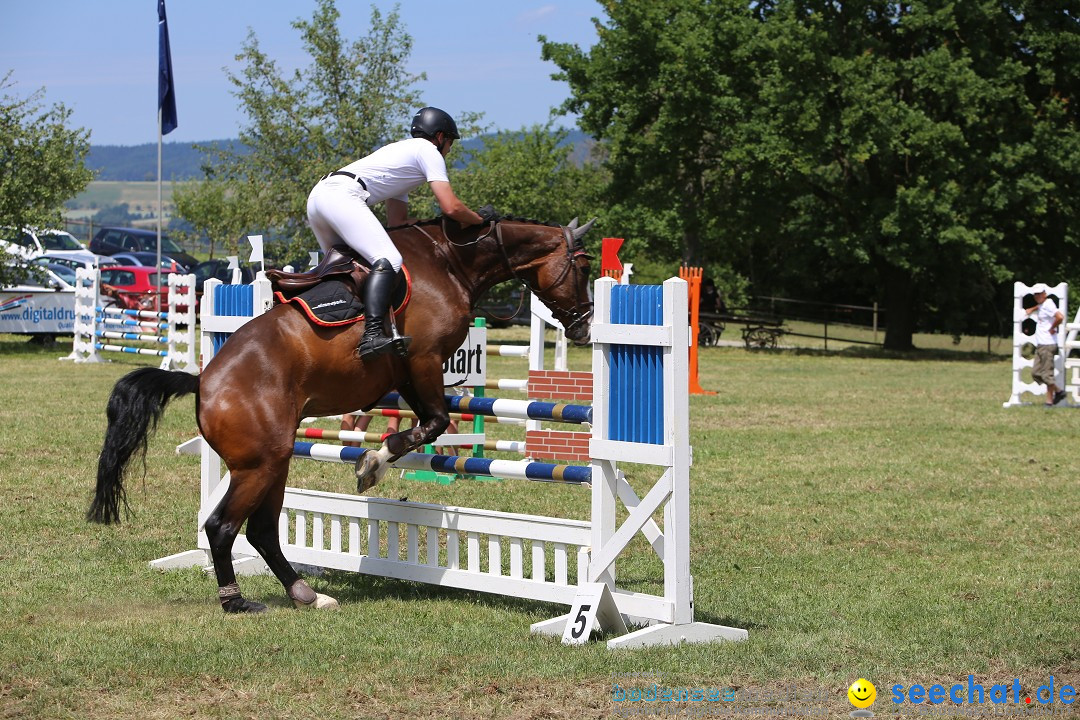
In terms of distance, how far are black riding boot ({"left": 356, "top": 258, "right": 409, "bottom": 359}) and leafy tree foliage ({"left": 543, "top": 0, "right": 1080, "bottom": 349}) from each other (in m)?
23.9

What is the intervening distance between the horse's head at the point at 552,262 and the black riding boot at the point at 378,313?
68 centimetres

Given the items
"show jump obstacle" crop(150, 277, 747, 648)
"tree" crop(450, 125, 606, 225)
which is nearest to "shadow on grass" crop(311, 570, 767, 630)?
"show jump obstacle" crop(150, 277, 747, 648)

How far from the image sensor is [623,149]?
31375mm

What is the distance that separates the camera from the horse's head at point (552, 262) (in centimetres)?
605

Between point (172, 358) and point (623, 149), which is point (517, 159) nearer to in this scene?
point (623, 149)

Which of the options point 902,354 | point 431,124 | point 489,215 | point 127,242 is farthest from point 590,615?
point 127,242

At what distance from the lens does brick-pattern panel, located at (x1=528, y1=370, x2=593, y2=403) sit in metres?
10.0

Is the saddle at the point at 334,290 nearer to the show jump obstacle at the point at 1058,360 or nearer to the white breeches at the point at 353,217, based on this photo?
the white breeches at the point at 353,217

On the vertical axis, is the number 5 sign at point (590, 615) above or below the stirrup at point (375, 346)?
below

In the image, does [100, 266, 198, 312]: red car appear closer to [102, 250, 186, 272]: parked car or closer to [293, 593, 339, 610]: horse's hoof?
[102, 250, 186, 272]: parked car

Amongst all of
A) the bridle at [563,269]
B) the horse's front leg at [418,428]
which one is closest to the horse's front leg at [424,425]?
the horse's front leg at [418,428]

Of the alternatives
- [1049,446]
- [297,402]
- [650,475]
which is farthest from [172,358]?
[297,402]

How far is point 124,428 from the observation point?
5859 millimetres

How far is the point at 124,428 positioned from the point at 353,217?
1.44 metres
